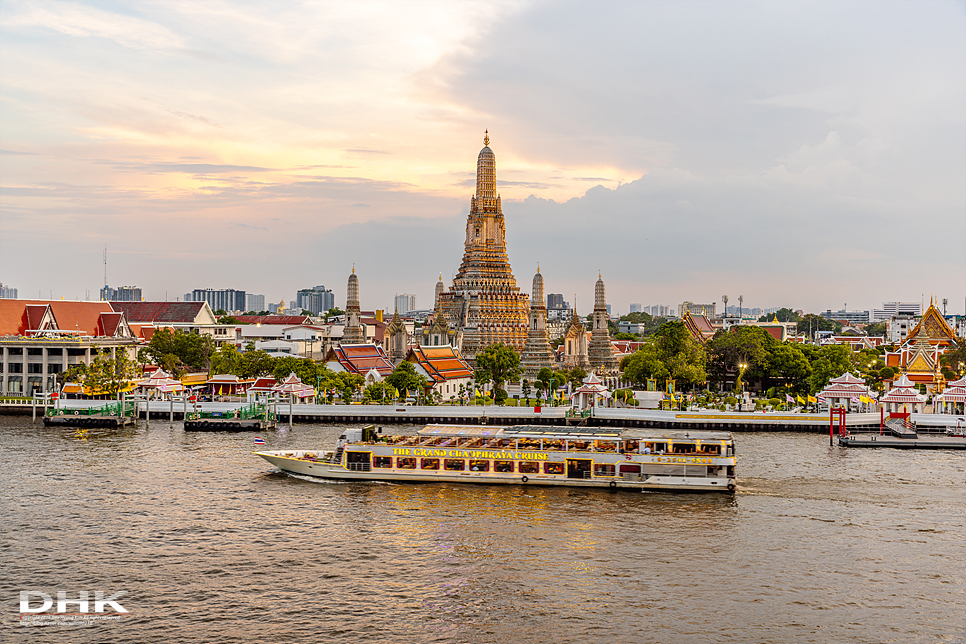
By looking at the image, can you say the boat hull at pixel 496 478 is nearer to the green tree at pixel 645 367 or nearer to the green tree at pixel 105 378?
the green tree at pixel 105 378

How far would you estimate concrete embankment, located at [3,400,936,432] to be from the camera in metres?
75.6

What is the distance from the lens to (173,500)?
46.0 m

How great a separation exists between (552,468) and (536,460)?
105cm

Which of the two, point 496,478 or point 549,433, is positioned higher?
point 549,433

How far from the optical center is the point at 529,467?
5272 cm

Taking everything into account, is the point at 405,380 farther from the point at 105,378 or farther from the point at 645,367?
the point at 105,378

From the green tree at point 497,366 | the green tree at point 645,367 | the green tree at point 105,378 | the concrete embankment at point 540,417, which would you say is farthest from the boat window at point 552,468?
the green tree at point 105,378

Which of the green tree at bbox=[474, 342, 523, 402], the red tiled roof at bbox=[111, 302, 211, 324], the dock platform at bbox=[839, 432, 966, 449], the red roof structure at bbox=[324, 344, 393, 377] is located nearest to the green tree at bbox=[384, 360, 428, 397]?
the red roof structure at bbox=[324, 344, 393, 377]

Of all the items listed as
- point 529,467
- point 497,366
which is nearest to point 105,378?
point 497,366

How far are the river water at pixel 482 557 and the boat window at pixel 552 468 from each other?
175cm

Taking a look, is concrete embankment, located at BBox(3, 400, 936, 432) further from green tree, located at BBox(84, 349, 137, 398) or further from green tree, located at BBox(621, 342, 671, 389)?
green tree, located at BBox(621, 342, 671, 389)

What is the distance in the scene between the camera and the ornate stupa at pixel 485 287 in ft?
433

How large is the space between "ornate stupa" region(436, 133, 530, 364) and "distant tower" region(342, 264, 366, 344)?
14469 millimetres

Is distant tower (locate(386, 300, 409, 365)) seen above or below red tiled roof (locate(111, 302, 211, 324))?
below
